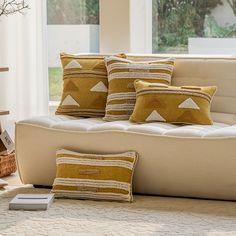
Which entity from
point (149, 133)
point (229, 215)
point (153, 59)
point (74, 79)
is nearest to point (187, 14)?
point (153, 59)

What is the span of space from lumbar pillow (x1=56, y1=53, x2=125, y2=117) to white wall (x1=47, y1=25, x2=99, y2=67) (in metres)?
1.25

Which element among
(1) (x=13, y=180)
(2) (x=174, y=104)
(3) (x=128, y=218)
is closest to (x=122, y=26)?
(2) (x=174, y=104)

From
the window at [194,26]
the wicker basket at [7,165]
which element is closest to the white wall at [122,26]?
the window at [194,26]

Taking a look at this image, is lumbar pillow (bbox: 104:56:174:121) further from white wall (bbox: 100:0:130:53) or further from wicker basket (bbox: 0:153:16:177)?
white wall (bbox: 100:0:130:53)

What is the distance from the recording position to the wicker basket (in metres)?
4.93

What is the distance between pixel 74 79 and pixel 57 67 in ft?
4.75

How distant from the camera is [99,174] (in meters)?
4.10

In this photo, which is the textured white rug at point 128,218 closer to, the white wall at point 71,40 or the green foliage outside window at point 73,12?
the white wall at point 71,40

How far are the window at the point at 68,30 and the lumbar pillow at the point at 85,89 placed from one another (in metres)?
1.27

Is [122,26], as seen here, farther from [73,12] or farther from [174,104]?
[174,104]

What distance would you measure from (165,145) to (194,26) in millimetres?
1916

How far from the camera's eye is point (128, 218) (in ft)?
12.2

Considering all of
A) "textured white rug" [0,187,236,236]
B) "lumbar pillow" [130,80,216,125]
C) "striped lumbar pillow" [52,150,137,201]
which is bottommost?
"textured white rug" [0,187,236,236]

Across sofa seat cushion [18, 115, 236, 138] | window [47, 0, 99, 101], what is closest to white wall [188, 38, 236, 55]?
window [47, 0, 99, 101]
